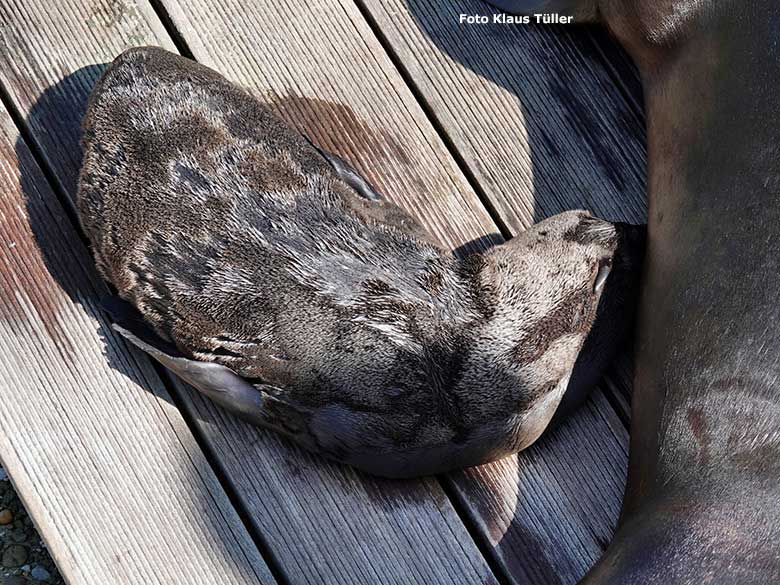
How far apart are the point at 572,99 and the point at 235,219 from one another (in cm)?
125

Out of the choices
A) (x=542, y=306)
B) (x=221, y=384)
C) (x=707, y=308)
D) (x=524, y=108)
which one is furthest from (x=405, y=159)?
(x=707, y=308)

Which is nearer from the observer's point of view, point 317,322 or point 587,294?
point 317,322

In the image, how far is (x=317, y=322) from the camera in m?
2.62

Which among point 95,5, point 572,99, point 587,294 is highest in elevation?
point 95,5

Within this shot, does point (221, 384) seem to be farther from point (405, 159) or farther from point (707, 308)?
point (707, 308)

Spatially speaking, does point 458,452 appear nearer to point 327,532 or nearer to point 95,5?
point 327,532

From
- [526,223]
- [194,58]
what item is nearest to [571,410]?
[526,223]

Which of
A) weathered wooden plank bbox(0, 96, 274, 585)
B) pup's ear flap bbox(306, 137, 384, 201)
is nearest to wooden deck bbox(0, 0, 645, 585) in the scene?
weathered wooden plank bbox(0, 96, 274, 585)

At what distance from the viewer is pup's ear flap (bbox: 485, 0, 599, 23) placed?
3266 millimetres

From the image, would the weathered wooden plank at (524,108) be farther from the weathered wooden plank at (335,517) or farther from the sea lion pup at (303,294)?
the weathered wooden plank at (335,517)

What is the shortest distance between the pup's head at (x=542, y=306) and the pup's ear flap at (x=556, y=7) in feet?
2.38

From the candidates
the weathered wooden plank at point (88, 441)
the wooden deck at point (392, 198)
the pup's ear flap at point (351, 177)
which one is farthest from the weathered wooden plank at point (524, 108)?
the weathered wooden plank at point (88, 441)

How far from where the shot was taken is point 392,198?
3133mm

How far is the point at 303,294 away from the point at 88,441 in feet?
2.55
